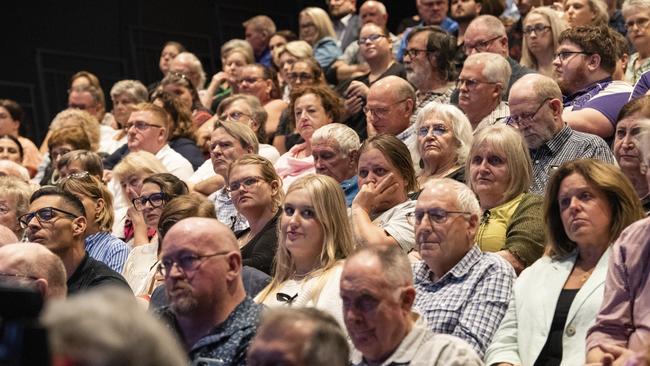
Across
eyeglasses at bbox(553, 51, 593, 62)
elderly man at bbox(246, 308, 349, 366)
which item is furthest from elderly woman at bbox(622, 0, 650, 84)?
elderly man at bbox(246, 308, 349, 366)

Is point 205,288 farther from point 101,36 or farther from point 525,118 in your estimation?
point 101,36

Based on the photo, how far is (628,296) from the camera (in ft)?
12.3

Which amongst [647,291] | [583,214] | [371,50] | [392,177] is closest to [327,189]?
[392,177]

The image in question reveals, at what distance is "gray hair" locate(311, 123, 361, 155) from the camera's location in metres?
5.93

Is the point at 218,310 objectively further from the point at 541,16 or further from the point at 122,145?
the point at 122,145

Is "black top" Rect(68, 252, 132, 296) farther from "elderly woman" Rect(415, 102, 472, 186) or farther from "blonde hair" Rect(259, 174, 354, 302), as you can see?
"elderly woman" Rect(415, 102, 472, 186)

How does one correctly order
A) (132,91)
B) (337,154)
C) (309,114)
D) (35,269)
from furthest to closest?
(132,91) < (309,114) < (337,154) < (35,269)

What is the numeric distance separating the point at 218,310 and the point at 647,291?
127cm

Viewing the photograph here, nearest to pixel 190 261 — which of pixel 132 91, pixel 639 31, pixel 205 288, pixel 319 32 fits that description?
pixel 205 288

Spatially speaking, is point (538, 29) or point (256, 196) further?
point (538, 29)

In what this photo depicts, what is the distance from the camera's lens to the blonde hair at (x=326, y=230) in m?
4.64

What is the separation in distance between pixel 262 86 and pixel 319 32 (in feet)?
5.40

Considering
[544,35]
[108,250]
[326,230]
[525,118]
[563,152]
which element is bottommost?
[108,250]

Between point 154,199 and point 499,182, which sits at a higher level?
point 499,182
